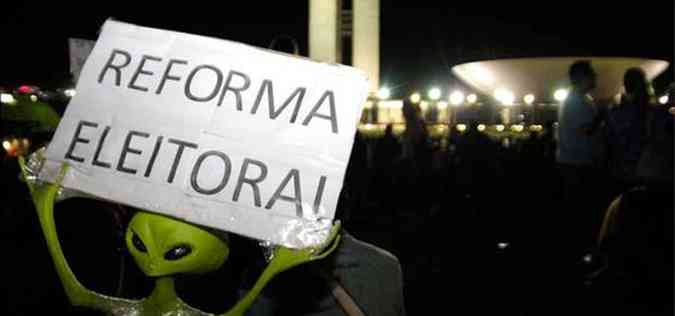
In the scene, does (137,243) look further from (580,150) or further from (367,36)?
(367,36)

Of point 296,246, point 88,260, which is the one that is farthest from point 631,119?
point 296,246

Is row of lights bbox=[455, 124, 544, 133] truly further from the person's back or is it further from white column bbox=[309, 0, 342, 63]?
white column bbox=[309, 0, 342, 63]

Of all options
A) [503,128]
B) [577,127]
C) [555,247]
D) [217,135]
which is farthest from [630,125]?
[503,128]

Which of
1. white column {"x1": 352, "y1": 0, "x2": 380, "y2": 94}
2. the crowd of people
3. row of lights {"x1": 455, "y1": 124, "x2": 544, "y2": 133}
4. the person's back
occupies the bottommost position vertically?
the crowd of people

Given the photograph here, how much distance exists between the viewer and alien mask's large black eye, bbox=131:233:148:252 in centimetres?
261

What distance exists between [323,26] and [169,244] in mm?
24482

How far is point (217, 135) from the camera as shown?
2.58 meters

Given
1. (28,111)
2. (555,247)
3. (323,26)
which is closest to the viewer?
(555,247)

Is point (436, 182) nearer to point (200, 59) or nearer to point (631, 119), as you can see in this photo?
point (631, 119)

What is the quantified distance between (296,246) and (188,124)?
52 cm

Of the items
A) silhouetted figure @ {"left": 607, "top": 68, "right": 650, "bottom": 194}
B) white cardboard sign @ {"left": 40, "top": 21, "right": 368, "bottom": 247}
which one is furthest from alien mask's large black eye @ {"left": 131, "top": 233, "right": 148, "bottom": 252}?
silhouetted figure @ {"left": 607, "top": 68, "right": 650, "bottom": 194}

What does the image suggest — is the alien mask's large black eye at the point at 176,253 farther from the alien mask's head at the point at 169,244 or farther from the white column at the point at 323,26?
the white column at the point at 323,26

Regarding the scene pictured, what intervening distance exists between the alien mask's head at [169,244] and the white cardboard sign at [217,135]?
7 cm

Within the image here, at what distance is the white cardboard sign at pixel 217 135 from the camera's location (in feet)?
8.23
